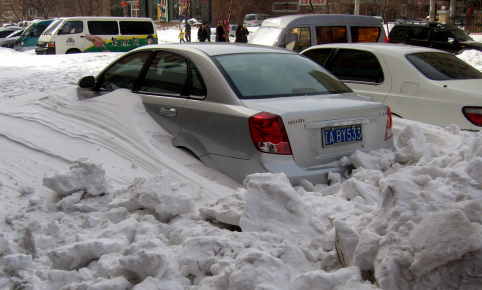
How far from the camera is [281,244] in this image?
2.52 metres

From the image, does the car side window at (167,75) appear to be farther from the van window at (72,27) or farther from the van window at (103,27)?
the van window at (103,27)

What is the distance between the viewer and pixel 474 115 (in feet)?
17.2

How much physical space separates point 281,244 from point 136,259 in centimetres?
77

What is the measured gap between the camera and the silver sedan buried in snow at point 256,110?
3.56m

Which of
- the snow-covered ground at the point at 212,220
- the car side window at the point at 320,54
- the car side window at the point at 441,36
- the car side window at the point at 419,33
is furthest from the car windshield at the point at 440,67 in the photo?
the car side window at the point at 419,33

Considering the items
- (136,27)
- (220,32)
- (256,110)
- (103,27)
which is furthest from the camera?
(220,32)

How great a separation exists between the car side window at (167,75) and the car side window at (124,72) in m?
0.22

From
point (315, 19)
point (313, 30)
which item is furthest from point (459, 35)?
point (313, 30)

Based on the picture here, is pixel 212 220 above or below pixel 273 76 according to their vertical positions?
below

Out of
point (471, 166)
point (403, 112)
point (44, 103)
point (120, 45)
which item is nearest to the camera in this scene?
point (471, 166)

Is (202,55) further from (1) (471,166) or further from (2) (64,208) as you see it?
(1) (471,166)

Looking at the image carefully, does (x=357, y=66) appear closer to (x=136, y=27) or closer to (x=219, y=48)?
(x=219, y=48)

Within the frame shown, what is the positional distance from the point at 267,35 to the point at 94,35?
469 inches

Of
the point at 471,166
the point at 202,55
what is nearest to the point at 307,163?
the point at 471,166
